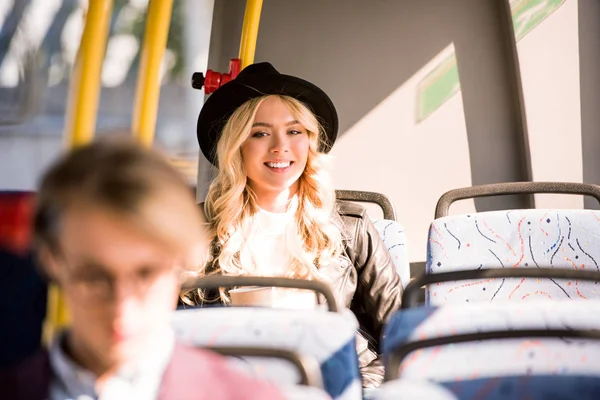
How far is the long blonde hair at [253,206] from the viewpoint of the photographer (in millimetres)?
2674

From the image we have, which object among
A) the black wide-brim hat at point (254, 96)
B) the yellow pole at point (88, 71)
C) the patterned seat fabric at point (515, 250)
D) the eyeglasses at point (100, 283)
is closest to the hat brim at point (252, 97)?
the black wide-brim hat at point (254, 96)

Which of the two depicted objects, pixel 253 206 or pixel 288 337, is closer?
pixel 288 337

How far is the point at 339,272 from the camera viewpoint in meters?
2.72

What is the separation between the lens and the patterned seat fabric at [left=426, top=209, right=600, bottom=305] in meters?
2.74

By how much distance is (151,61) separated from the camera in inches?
95.4

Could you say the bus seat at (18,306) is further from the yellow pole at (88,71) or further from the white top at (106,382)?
the white top at (106,382)

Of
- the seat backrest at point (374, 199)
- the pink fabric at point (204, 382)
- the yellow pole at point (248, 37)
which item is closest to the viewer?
the pink fabric at point (204, 382)

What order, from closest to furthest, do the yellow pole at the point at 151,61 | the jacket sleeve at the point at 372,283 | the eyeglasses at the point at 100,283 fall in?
the eyeglasses at the point at 100,283 < the yellow pole at the point at 151,61 < the jacket sleeve at the point at 372,283

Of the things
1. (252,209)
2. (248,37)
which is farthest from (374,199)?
(248,37)

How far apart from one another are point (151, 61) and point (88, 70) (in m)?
0.40

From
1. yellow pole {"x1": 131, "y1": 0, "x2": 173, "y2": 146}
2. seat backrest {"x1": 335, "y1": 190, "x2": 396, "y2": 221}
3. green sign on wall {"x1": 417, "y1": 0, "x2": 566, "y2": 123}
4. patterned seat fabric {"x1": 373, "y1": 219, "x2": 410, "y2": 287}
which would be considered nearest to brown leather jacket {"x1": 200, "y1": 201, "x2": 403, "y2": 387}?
patterned seat fabric {"x1": 373, "y1": 219, "x2": 410, "y2": 287}

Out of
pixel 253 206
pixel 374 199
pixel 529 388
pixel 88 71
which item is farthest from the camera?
pixel 374 199

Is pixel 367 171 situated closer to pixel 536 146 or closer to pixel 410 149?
pixel 410 149

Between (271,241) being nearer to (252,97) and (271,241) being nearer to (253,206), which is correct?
(253,206)
